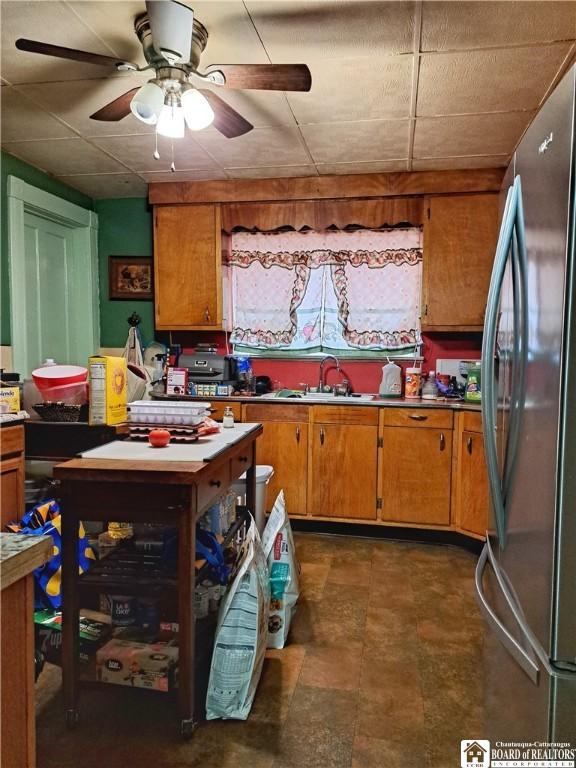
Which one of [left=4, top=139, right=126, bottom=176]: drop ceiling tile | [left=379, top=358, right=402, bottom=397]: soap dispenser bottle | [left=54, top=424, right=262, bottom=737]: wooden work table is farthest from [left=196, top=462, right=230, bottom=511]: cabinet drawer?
[left=4, top=139, right=126, bottom=176]: drop ceiling tile

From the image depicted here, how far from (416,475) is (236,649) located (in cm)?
204

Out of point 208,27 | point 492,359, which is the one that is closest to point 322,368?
point 208,27

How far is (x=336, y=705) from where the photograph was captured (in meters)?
1.82

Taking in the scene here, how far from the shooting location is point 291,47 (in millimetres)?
2133

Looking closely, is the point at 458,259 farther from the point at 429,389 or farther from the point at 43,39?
the point at 43,39

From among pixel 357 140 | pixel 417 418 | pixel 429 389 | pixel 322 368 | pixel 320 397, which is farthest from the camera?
pixel 322 368

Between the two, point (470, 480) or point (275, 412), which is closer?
point (470, 480)

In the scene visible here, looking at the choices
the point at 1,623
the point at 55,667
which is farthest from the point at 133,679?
the point at 1,623

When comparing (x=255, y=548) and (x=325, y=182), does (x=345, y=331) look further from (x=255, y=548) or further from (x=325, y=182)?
(x=255, y=548)

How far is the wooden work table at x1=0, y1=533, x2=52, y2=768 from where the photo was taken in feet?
2.51

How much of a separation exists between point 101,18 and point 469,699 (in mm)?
2919

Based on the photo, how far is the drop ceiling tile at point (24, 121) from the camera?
2650 mm

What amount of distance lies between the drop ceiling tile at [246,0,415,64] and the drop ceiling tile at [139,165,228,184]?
63.3 inches

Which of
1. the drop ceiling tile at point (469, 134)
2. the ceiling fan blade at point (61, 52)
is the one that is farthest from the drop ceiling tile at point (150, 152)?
the drop ceiling tile at point (469, 134)
